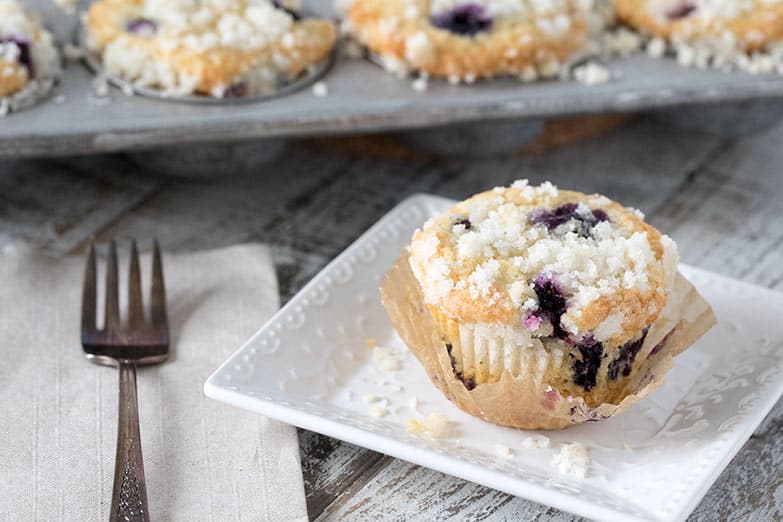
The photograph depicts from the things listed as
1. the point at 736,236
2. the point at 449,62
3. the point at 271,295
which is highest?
the point at 449,62

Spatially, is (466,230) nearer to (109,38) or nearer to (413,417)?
(413,417)

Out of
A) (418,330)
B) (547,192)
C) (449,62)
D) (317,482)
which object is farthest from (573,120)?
(317,482)

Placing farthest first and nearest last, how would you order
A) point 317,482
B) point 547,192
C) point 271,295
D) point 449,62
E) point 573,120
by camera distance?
point 573,120 → point 449,62 → point 271,295 → point 547,192 → point 317,482

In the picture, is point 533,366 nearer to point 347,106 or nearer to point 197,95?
point 347,106

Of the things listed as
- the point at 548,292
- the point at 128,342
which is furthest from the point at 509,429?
the point at 128,342

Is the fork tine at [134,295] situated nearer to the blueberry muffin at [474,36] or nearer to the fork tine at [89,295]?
the fork tine at [89,295]

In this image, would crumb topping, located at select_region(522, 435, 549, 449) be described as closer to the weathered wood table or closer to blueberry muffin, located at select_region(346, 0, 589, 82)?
the weathered wood table

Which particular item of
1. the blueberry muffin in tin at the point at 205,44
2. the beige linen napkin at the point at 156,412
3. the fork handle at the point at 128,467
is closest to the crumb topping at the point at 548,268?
the beige linen napkin at the point at 156,412
